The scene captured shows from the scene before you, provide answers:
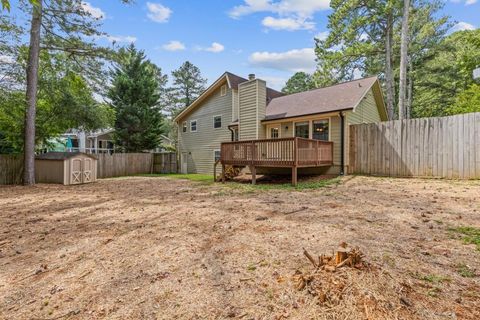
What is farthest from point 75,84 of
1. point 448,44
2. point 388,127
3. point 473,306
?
point 448,44

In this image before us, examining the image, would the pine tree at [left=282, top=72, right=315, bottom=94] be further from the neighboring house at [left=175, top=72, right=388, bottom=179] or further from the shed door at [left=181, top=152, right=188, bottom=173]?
the shed door at [left=181, top=152, right=188, bottom=173]

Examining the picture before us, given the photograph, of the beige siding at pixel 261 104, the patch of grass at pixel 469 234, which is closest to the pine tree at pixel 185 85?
the beige siding at pixel 261 104

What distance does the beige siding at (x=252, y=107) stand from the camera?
1398cm

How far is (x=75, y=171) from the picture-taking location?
11.9 meters

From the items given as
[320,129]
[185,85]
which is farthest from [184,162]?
[185,85]

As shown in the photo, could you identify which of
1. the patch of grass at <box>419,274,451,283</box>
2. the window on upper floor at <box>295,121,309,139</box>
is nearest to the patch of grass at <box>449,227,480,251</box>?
the patch of grass at <box>419,274,451,283</box>

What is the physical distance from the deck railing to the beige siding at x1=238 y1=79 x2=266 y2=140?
9.95ft

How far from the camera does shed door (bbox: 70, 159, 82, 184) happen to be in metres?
11.7

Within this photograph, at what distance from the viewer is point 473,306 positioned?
204cm

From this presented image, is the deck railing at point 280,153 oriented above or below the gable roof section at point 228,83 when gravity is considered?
below

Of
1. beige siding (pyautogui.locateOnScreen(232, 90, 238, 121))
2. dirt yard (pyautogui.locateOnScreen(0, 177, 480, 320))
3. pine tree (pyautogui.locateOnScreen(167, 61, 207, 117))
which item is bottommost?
dirt yard (pyautogui.locateOnScreen(0, 177, 480, 320))

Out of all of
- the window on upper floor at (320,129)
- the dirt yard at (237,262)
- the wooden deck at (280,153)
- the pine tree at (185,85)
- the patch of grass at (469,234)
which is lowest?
the dirt yard at (237,262)

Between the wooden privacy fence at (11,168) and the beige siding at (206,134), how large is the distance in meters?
9.88

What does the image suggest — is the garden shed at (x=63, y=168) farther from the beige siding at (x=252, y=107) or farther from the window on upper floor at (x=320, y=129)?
the window on upper floor at (x=320, y=129)
